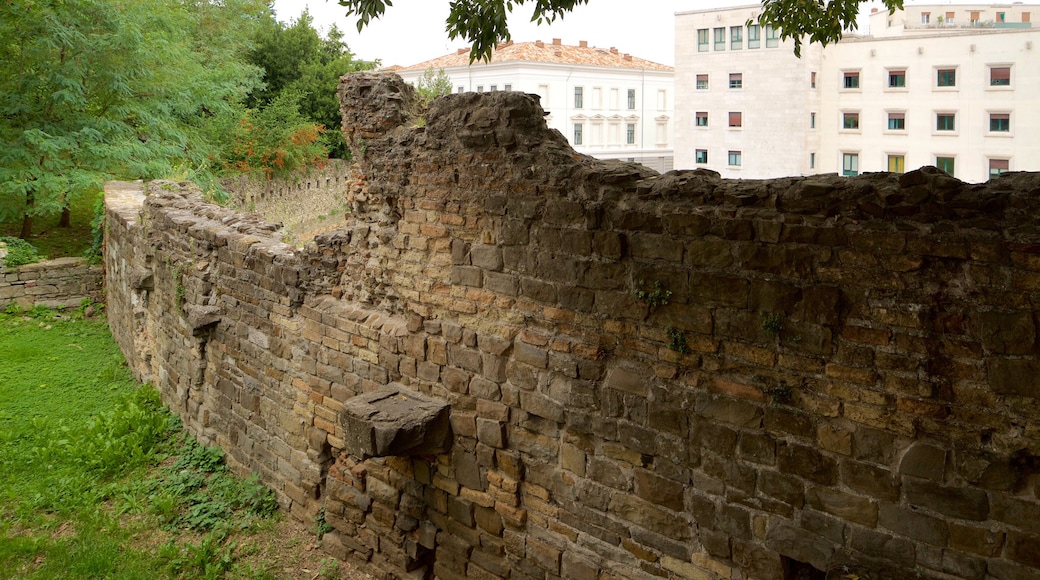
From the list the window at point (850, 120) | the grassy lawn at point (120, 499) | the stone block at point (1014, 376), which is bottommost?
the grassy lawn at point (120, 499)

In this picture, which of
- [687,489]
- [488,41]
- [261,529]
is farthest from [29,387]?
[687,489]

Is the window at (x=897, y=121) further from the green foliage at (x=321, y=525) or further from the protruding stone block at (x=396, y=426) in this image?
the protruding stone block at (x=396, y=426)

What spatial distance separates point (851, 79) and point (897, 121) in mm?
2378

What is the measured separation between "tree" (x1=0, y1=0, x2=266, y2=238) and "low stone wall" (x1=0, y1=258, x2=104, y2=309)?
118cm

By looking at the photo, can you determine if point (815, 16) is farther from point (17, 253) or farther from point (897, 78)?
point (897, 78)

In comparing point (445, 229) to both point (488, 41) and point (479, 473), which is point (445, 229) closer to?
point (479, 473)

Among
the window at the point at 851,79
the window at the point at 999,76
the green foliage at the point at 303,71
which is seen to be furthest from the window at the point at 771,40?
the green foliage at the point at 303,71

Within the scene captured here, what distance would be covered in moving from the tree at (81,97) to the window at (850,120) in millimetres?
21822

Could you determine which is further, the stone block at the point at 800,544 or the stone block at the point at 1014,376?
the stone block at the point at 800,544

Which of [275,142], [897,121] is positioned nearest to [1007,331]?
[275,142]

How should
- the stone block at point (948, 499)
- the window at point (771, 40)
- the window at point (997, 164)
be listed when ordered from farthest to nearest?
the window at point (771, 40)
the window at point (997, 164)
the stone block at point (948, 499)

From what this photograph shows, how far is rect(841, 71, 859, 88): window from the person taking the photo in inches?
1095

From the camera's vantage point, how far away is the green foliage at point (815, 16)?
23.1ft

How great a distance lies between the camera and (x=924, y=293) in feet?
10.0
